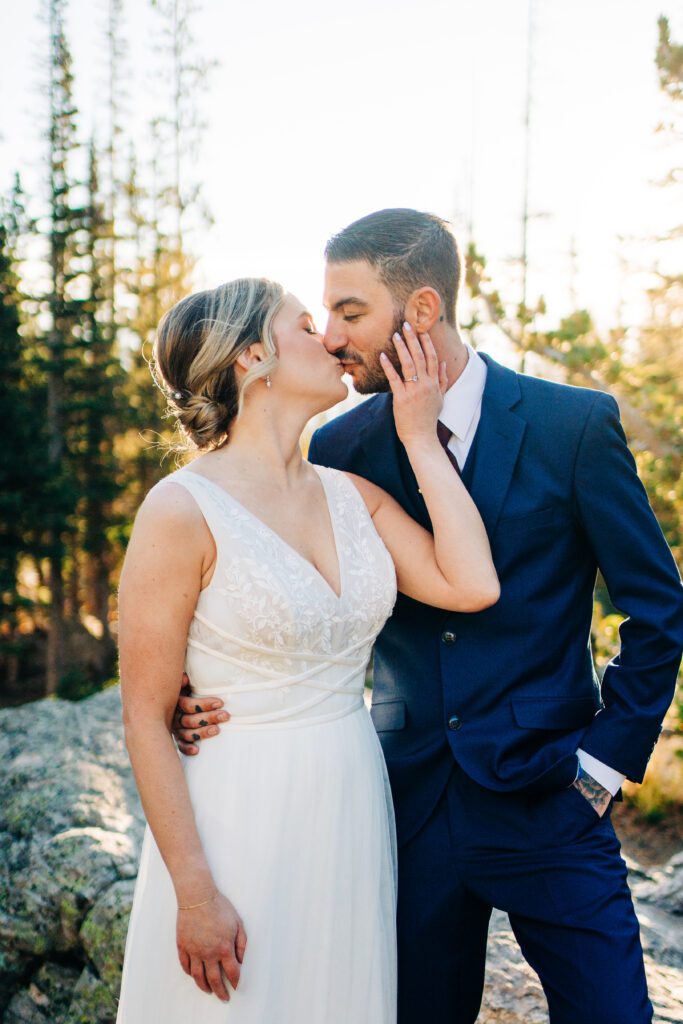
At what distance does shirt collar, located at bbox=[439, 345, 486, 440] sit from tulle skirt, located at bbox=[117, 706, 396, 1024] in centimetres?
101

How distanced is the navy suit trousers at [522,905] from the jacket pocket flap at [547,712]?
0.20 metres

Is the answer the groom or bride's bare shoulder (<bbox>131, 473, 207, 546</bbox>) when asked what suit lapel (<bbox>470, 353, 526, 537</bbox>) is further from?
bride's bare shoulder (<bbox>131, 473, 207, 546</bbox>)

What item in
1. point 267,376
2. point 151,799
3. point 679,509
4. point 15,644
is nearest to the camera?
point 151,799

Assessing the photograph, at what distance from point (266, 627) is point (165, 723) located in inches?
14.1

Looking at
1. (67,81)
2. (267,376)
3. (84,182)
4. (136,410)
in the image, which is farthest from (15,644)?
(267,376)

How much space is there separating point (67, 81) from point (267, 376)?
18.3 metres

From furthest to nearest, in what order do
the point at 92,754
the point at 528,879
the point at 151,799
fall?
the point at 92,754 → the point at 528,879 → the point at 151,799

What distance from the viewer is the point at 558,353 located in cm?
729

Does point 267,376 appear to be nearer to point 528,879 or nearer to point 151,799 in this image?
point 151,799

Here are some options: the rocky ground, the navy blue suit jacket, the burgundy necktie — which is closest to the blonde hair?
the burgundy necktie

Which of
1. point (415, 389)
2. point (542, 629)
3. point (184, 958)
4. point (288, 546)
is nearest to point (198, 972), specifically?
point (184, 958)

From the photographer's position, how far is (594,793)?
253cm

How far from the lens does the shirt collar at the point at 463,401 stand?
2.87 meters

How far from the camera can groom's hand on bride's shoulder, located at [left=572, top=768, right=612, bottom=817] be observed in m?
2.53
